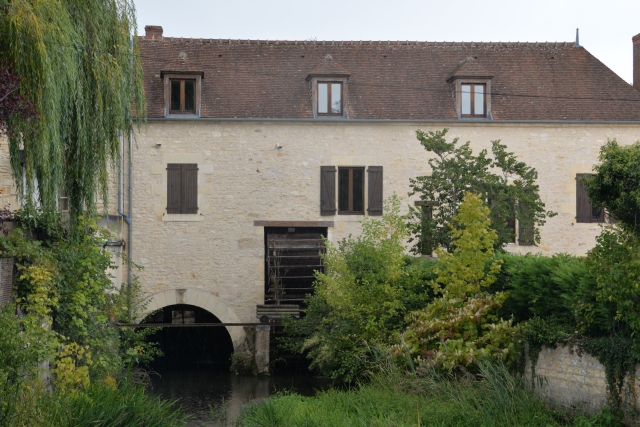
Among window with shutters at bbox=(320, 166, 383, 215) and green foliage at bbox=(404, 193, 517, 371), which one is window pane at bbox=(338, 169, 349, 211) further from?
green foliage at bbox=(404, 193, 517, 371)

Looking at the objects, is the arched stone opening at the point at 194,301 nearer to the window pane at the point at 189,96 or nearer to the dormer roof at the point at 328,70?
the window pane at the point at 189,96

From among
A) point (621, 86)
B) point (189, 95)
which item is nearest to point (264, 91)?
point (189, 95)

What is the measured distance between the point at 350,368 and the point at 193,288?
5938 millimetres

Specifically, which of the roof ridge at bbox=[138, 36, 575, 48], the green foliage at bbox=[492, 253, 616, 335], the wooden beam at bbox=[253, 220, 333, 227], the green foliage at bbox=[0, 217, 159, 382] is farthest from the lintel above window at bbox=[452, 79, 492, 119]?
the green foliage at bbox=[0, 217, 159, 382]

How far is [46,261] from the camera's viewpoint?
33.1 feet

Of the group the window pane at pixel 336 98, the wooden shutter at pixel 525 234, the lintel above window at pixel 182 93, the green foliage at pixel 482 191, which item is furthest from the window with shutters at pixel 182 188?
the wooden shutter at pixel 525 234

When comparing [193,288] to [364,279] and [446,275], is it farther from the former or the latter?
[446,275]

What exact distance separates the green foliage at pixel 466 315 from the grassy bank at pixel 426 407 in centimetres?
31

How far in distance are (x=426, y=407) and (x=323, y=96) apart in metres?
10.9

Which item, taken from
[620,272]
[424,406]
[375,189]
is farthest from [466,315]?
[375,189]

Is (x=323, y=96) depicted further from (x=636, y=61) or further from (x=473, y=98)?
(x=636, y=61)

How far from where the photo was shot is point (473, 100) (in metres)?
20.2

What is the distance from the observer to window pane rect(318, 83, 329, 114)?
66.1 feet

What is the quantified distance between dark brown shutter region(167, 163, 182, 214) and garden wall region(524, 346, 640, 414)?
10639 mm
